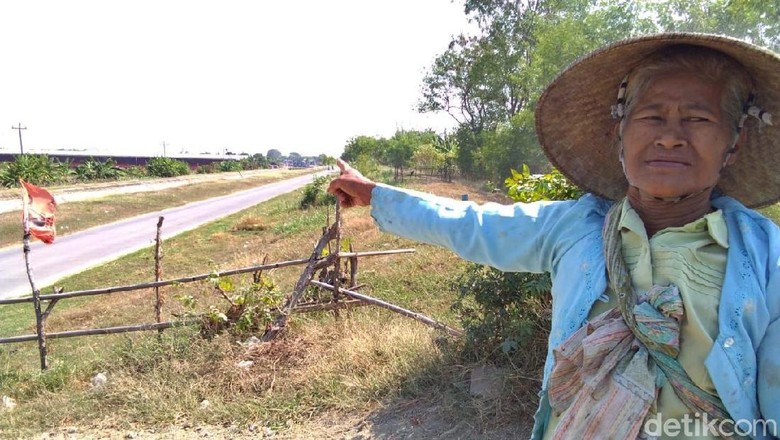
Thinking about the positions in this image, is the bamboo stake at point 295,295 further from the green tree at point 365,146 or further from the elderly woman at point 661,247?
the green tree at point 365,146

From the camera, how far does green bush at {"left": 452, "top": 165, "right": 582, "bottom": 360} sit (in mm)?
3734

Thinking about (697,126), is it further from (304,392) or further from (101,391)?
(101,391)

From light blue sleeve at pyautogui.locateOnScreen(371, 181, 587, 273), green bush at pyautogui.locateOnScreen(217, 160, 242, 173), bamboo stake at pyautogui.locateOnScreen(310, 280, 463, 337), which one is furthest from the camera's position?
green bush at pyautogui.locateOnScreen(217, 160, 242, 173)

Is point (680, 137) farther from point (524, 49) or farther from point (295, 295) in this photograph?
point (524, 49)

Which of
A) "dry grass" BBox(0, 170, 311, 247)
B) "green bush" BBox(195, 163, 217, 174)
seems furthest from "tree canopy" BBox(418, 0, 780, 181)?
"green bush" BBox(195, 163, 217, 174)

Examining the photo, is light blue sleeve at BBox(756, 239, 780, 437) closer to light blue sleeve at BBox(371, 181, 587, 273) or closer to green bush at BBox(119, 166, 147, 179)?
light blue sleeve at BBox(371, 181, 587, 273)

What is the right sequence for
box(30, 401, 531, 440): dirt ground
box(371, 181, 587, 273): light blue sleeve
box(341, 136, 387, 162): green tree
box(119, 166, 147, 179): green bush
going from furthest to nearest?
1. box(341, 136, 387, 162): green tree
2. box(119, 166, 147, 179): green bush
3. box(30, 401, 531, 440): dirt ground
4. box(371, 181, 587, 273): light blue sleeve

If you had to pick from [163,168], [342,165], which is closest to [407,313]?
[342,165]

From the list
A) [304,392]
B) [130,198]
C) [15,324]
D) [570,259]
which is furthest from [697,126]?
[130,198]

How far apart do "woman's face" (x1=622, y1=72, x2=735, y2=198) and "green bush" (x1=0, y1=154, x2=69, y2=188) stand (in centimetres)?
3901

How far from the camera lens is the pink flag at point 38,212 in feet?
18.7

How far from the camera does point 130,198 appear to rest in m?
27.4

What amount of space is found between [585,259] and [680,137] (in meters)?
0.34

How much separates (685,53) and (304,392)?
12.1 feet
